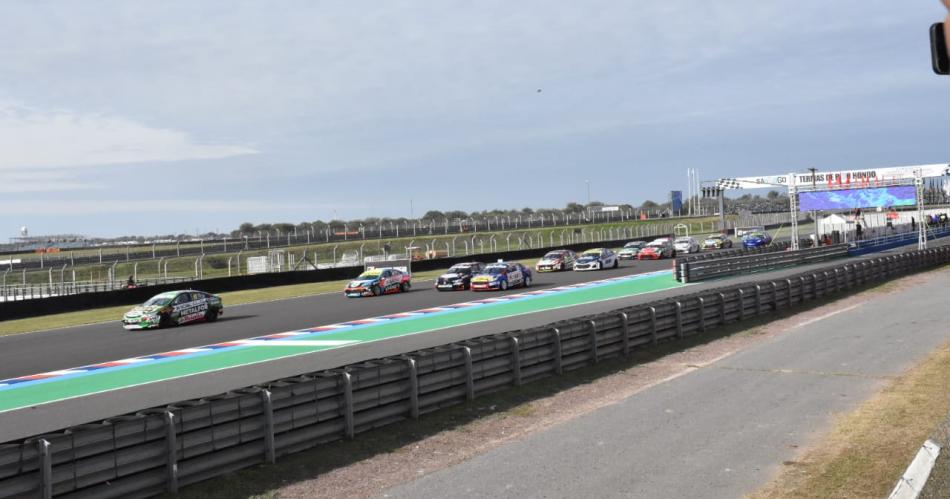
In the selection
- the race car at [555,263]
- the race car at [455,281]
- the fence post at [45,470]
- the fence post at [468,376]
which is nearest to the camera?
the fence post at [45,470]

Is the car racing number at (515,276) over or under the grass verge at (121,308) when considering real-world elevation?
over

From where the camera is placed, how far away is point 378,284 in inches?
1224

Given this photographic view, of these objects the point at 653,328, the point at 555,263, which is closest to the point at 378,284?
the point at 555,263

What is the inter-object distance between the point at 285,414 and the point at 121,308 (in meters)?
25.7

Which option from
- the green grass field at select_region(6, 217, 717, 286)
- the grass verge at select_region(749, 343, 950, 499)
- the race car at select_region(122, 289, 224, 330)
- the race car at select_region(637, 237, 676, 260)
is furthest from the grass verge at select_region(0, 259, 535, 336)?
the grass verge at select_region(749, 343, 950, 499)

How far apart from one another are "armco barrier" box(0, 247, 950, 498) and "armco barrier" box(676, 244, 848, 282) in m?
18.1

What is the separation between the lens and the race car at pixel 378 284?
1216 inches

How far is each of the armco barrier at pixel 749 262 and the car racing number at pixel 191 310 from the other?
61.0 ft

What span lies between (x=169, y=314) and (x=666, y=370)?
53.8ft

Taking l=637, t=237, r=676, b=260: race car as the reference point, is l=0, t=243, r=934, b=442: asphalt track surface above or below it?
below

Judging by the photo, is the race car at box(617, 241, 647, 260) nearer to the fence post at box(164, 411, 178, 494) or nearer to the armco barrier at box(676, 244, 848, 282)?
the armco barrier at box(676, 244, 848, 282)

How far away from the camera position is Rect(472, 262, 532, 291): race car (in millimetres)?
31281

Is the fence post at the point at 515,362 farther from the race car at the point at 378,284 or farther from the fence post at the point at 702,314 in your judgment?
the race car at the point at 378,284

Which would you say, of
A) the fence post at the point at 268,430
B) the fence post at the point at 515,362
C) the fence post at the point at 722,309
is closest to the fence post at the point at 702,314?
the fence post at the point at 722,309
